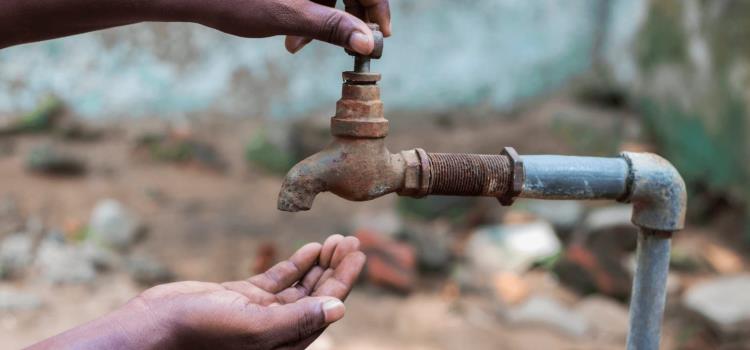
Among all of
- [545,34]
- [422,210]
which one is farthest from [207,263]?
[545,34]

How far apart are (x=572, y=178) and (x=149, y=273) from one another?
2976 millimetres

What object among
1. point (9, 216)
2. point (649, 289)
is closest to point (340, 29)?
point (649, 289)

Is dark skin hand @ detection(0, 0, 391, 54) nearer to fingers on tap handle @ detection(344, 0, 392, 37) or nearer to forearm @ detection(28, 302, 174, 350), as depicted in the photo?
fingers on tap handle @ detection(344, 0, 392, 37)

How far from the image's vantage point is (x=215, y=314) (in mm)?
1466

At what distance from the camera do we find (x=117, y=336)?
1480 mm

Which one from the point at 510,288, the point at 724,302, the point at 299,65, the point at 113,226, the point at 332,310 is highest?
the point at 299,65

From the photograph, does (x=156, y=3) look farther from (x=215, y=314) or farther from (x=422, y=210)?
(x=422, y=210)

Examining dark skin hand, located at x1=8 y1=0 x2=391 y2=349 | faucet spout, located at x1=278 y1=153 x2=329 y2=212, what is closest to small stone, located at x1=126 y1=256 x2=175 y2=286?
dark skin hand, located at x1=8 y1=0 x2=391 y2=349

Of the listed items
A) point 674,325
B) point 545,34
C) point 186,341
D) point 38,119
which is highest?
point 545,34

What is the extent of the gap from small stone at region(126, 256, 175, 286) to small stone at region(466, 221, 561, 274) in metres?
1.85

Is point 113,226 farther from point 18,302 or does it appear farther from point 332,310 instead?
point 332,310

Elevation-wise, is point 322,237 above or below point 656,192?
below

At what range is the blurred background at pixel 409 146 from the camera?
3.75 metres

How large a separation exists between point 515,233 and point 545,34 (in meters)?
2.49
